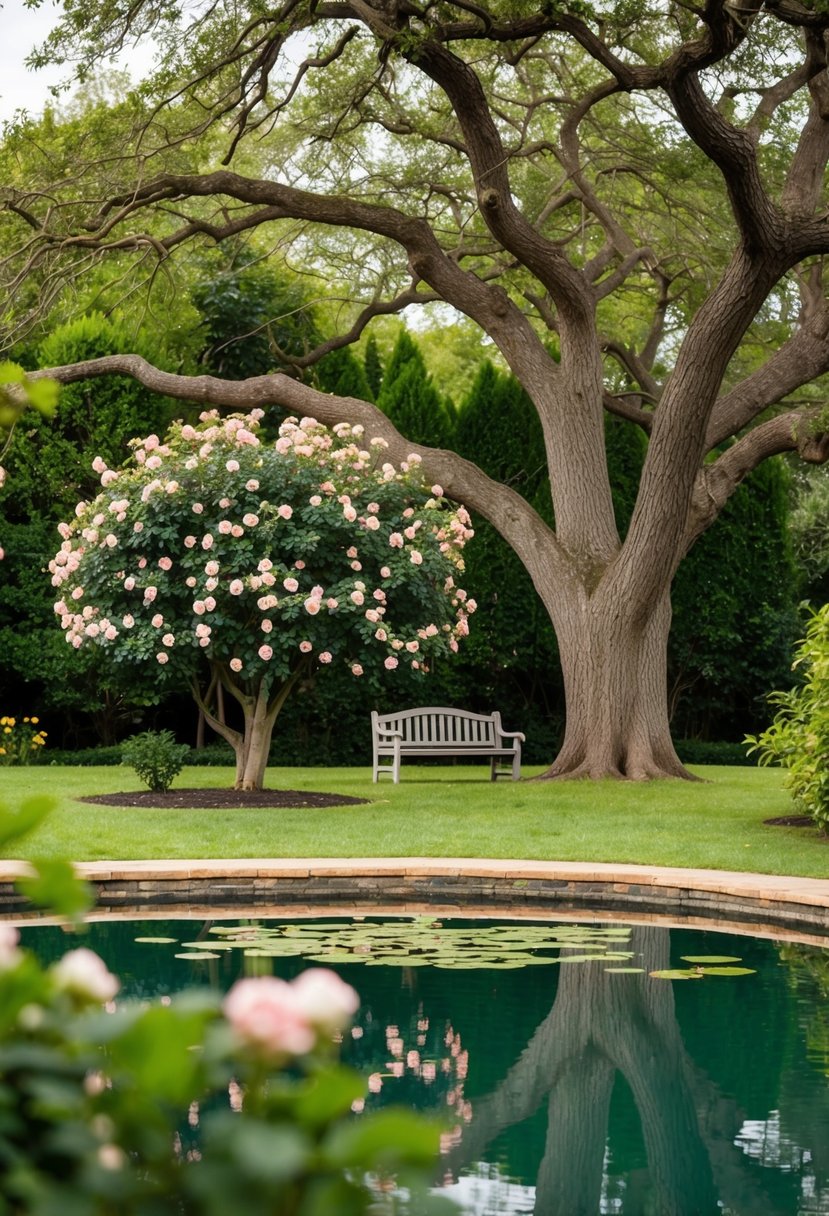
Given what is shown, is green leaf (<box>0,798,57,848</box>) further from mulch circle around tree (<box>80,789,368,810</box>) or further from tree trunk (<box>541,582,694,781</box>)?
tree trunk (<box>541,582,694,781</box>)

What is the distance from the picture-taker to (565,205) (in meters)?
18.5

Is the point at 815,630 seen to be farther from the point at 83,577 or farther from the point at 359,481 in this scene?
the point at 83,577

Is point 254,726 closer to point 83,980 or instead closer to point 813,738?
point 813,738

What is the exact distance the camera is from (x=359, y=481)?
12.9 m

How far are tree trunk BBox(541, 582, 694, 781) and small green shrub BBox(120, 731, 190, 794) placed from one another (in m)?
3.83

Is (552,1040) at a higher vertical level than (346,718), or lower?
lower

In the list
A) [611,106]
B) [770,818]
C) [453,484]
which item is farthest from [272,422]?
[770,818]

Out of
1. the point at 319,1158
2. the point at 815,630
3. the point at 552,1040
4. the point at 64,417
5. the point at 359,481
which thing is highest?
the point at 64,417

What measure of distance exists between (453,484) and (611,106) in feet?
18.4

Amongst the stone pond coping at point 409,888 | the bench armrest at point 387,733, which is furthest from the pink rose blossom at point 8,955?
the bench armrest at point 387,733

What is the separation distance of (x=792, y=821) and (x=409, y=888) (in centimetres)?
391

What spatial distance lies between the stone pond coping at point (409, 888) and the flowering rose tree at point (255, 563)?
343cm

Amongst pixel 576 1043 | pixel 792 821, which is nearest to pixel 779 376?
pixel 792 821

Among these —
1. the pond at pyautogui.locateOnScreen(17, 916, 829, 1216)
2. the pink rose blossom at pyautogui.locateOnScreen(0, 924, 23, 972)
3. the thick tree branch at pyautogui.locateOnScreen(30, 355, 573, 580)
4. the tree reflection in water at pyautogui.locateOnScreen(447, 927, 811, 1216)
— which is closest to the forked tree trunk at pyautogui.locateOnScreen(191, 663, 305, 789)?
the thick tree branch at pyautogui.locateOnScreen(30, 355, 573, 580)
